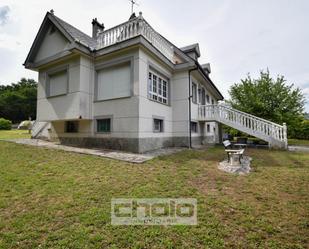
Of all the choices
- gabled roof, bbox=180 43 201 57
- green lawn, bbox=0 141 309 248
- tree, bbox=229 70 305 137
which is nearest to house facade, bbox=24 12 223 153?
green lawn, bbox=0 141 309 248

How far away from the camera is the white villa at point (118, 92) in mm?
8844

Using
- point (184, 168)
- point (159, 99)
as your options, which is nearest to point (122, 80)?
point (159, 99)

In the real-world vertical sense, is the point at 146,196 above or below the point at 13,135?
below

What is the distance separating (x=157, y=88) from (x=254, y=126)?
6998 mm

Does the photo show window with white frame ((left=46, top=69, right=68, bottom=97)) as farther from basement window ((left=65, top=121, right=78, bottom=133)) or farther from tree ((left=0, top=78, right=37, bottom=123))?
tree ((left=0, top=78, right=37, bottom=123))

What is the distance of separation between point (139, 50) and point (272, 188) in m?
7.98

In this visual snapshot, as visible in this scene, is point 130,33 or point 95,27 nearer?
point 130,33

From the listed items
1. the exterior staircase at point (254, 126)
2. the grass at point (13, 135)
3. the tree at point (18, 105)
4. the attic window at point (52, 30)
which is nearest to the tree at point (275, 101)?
the exterior staircase at point (254, 126)

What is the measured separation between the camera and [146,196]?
12.1 ft

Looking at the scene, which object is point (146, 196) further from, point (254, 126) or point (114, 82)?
point (254, 126)

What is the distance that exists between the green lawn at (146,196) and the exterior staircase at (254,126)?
5.23 metres

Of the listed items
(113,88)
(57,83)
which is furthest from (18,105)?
(113,88)

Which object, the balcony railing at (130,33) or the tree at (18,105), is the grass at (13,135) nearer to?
the balcony railing at (130,33)

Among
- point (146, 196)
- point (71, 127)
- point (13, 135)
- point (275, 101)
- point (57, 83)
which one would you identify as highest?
point (275, 101)
